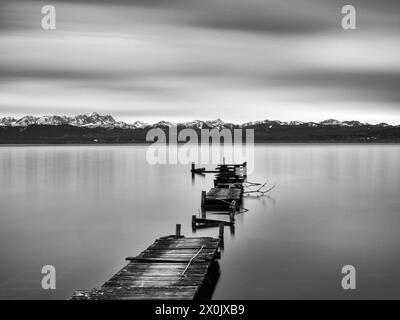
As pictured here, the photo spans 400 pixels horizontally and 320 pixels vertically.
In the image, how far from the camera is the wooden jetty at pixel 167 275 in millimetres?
12500

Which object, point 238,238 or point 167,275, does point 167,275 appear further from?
point 238,238

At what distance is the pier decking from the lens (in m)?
12.5

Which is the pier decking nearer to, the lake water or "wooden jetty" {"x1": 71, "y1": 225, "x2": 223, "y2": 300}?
"wooden jetty" {"x1": 71, "y1": 225, "x2": 223, "y2": 300}

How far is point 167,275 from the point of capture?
46.3 ft

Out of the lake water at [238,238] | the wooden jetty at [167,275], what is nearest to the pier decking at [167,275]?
the wooden jetty at [167,275]

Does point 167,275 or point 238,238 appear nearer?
point 167,275

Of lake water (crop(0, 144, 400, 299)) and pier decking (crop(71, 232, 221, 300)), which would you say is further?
lake water (crop(0, 144, 400, 299))

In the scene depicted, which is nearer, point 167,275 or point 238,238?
point 167,275

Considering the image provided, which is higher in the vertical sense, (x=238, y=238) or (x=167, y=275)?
(x=167, y=275)

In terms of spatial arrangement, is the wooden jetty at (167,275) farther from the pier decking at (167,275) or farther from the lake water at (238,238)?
the lake water at (238,238)

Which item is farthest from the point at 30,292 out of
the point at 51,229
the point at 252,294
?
the point at 51,229

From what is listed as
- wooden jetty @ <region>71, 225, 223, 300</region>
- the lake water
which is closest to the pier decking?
wooden jetty @ <region>71, 225, 223, 300</region>

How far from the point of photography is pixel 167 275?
46.3 feet

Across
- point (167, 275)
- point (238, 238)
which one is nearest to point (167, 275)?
point (167, 275)
